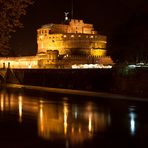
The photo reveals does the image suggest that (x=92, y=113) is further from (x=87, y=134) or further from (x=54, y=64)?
(x=54, y=64)

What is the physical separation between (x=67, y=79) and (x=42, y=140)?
141 feet

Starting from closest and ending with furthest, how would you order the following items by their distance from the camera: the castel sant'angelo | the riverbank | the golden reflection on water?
the golden reflection on water, the riverbank, the castel sant'angelo

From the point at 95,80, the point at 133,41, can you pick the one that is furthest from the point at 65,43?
the point at 95,80

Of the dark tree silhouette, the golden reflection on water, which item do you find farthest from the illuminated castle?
the golden reflection on water

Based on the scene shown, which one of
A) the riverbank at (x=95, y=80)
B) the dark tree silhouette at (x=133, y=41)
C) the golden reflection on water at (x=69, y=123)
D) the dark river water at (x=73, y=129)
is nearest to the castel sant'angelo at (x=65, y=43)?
the dark tree silhouette at (x=133, y=41)

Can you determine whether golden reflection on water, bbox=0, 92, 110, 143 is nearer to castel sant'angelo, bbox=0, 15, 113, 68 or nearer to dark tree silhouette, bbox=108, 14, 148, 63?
dark tree silhouette, bbox=108, 14, 148, 63

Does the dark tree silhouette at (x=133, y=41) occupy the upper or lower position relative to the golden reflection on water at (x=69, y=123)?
upper

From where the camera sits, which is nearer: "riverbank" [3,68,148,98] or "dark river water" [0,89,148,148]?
"dark river water" [0,89,148,148]

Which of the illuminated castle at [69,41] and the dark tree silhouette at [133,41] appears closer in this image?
the dark tree silhouette at [133,41]

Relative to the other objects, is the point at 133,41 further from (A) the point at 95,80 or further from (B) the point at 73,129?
(B) the point at 73,129

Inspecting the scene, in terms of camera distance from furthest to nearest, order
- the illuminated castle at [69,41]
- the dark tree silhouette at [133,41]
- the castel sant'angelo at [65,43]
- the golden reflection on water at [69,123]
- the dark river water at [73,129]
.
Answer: the illuminated castle at [69,41] → the castel sant'angelo at [65,43] → the dark tree silhouette at [133,41] → the golden reflection on water at [69,123] → the dark river water at [73,129]

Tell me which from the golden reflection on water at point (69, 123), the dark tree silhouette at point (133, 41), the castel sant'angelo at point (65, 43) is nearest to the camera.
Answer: the golden reflection on water at point (69, 123)

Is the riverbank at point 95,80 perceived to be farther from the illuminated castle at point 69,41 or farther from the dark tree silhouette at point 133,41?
the illuminated castle at point 69,41

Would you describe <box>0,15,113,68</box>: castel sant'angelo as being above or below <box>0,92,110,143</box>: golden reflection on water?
above
